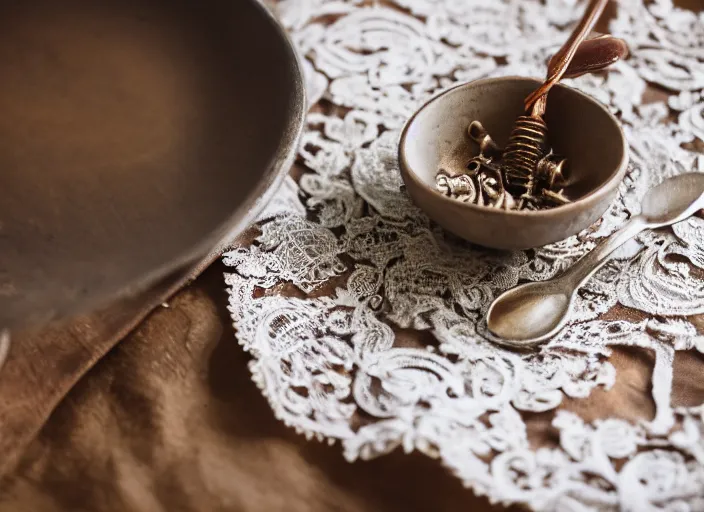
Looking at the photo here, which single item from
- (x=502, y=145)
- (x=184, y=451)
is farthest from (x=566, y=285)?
(x=184, y=451)

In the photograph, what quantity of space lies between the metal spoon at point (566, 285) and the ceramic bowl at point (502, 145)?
3 centimetres

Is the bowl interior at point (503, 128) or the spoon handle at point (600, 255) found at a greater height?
the bowl interior at point (503, 128)

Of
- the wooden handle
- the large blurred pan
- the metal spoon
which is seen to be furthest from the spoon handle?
the large blurred pan

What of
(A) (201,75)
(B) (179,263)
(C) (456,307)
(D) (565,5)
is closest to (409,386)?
(C) (456,307)

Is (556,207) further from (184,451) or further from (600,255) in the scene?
(184,451)

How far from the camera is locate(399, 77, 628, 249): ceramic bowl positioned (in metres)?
0.48

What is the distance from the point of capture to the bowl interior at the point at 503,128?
542 mm

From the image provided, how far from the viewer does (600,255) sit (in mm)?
521

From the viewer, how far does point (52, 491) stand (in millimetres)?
458

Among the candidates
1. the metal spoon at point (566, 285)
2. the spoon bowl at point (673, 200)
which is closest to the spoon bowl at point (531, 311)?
the metal spoon at point (566, 285)

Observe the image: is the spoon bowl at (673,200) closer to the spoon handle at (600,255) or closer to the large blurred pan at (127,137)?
the spoon handle at (600,255)

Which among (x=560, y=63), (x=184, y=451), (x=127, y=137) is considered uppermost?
(x=560, y=63)

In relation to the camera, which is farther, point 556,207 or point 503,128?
point 503,128

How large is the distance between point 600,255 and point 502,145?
138 mm
